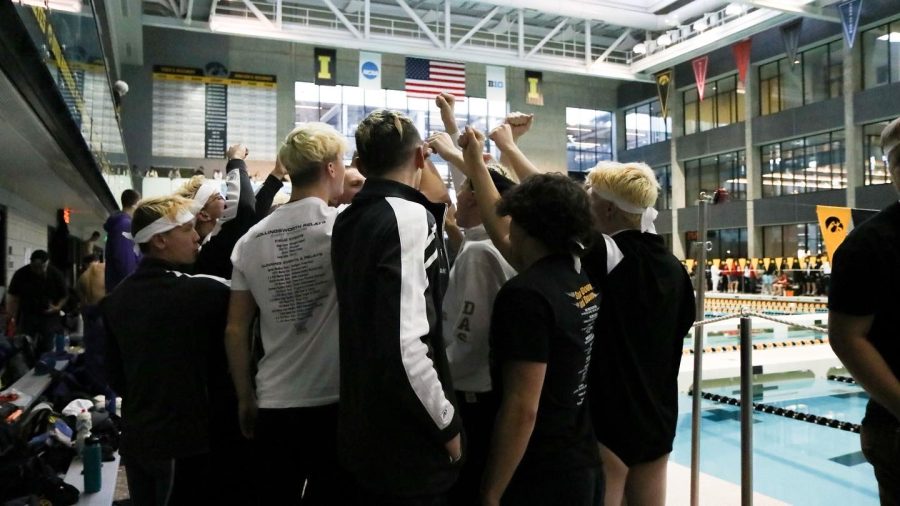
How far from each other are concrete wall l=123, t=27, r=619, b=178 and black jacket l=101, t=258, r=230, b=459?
70.9 ft

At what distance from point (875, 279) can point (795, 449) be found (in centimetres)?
454

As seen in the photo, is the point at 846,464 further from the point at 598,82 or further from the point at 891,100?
the point at 598,82

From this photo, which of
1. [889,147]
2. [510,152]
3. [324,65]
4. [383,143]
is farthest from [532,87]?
[383,143]

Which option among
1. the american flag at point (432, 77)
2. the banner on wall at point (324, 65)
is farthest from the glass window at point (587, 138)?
the banner on wall at point (324, 65)

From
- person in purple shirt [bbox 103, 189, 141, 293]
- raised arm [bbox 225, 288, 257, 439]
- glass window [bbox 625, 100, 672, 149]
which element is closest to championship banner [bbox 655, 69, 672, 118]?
glass window [bbox 625, 100, 672, 149]

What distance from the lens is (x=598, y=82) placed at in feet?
97.0

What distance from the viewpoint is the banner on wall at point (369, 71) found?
19.1m

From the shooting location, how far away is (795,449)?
546 centimetres

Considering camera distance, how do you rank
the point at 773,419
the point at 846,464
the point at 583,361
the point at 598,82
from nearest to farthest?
the point at 583,361 < the point at 846,464 < the point at 773,419 < the point at 598,82

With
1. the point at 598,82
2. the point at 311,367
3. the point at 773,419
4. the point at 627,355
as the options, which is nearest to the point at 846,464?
the point at 773,419

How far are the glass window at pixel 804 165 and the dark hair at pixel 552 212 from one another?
21.3 meters

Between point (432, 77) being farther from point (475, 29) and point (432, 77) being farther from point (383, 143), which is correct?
point (383, 143)

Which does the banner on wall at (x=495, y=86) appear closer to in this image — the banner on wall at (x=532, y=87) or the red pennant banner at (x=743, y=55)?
the banner on wall at (x=532, y=87)

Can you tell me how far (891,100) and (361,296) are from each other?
2136cm
